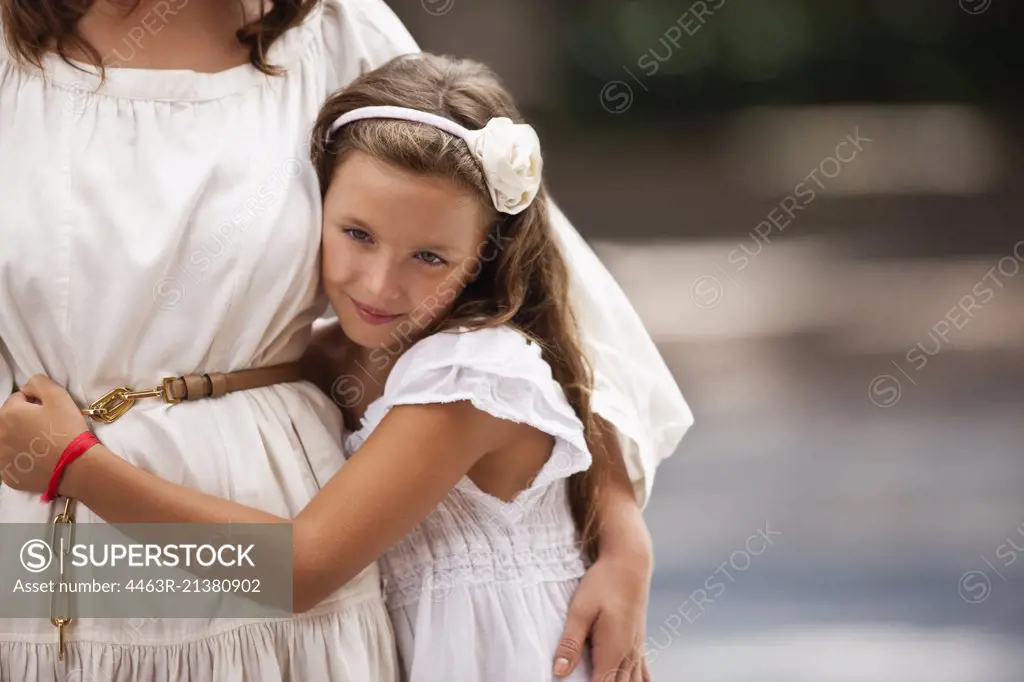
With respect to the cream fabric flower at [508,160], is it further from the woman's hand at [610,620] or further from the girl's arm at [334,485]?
the woman's hand at [610,620]

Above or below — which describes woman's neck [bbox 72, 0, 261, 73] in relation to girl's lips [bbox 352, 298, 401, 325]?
above

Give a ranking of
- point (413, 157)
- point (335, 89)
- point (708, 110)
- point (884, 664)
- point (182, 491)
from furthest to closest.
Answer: point (708, 110) → point (884, 664) → point (335, 89) → point (413, 157) → point (182, 491)

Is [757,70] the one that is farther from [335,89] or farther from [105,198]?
[105,198]

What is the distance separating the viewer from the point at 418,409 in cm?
133

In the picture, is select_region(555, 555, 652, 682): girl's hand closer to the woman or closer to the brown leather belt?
the woman

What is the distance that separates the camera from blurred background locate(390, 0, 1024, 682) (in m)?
3.10

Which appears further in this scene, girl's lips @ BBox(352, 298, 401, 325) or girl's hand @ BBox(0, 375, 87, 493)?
girl's lips @ BBox(352, 298, 401, 325)

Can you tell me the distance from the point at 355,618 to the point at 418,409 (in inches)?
9.4

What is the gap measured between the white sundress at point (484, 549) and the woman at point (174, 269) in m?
0.05

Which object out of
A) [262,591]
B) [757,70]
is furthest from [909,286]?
[262,591]

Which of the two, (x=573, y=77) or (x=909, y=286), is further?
(x=909, y=286)

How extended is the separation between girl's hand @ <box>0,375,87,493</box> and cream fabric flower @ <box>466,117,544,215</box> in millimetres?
509

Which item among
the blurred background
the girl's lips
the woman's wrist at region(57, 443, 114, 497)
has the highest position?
the blurred background

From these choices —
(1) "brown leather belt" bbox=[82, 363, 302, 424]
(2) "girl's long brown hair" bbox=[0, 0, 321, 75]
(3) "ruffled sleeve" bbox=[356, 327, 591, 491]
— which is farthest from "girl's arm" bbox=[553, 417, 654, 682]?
(2) "girl's long brown hair" bbox=[0, 0, 321, 75]
